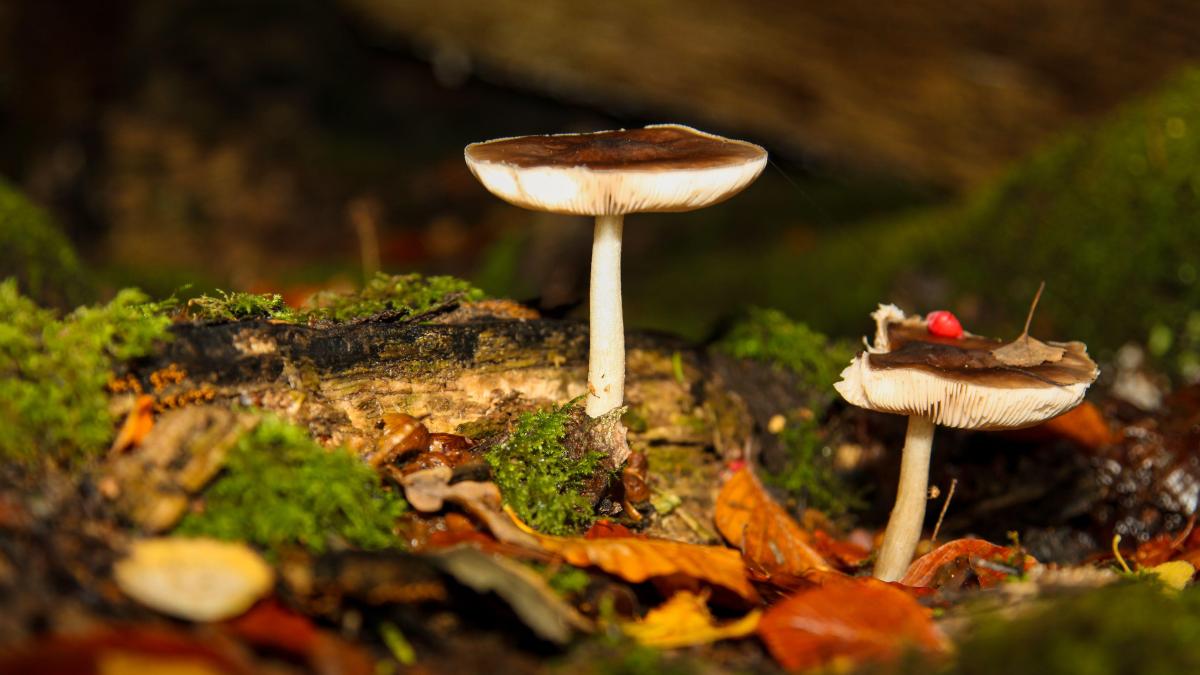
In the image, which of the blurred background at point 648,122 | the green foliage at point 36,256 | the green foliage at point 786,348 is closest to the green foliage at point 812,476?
the green foliage at point 786,348

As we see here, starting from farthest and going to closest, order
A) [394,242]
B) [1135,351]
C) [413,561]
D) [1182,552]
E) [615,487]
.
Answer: [394,242], [1135,351], [1182,552], [615,487], [413,561]

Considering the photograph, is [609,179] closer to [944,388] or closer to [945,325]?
[944,388]

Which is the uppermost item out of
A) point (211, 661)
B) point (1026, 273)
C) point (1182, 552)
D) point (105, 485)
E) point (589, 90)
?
point (589, 90)

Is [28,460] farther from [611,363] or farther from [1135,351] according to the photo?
[1135,351]

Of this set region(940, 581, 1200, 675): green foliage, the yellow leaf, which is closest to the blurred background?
the yellow leaf

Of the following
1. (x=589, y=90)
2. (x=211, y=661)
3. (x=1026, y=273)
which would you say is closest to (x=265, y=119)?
(x=589, y=90)

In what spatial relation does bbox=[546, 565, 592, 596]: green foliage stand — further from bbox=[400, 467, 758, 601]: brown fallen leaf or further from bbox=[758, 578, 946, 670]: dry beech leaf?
bbox=[758, 578, 946, 670]: dry beech leaf
